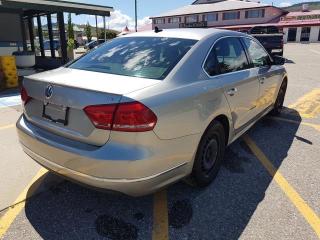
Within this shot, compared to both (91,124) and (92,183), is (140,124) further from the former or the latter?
(92,183)

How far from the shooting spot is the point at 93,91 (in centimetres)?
254

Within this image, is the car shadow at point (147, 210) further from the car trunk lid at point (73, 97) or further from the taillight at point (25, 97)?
the taillight at point (25, 97)

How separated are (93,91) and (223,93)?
5.01 feet

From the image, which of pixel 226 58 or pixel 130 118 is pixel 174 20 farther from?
pixel 130 118

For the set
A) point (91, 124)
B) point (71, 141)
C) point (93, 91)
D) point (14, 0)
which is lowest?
point (71, 141)

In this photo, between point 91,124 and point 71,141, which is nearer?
point 91,124

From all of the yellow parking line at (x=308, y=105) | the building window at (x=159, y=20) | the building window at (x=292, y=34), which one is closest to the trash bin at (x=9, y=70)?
the yellow parking line at (x=308, y=105)

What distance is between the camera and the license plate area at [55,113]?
2.71 metres

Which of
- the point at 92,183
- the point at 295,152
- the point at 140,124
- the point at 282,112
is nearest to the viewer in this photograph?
the point at 140,124

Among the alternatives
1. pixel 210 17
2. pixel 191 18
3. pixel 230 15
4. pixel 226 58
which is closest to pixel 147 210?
pixel 226 58

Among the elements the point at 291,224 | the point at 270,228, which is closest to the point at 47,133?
the point at 270,228

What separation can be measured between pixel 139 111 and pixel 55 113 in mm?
847

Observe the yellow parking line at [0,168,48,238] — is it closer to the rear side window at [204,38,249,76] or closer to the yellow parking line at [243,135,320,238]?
→ the rear side window at [204,38,249,76]

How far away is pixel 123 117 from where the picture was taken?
242 cm
